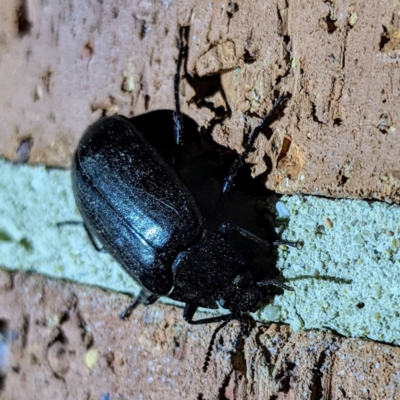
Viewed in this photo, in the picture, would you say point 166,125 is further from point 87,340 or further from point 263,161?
point 87,340

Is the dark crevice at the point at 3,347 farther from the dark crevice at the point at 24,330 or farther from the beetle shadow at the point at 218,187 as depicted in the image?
the beetle shadow at the point at 218,187

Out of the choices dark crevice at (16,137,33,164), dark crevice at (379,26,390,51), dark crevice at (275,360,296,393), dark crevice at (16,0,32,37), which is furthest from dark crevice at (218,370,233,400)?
dark crevice at (16,0,32,37)

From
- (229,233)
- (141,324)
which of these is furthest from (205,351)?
(229,233)

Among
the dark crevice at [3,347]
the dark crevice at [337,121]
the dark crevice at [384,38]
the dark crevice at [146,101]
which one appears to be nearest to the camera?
the dark crevice at [384,38]

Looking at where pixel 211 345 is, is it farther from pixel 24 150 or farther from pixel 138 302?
pixel 24 150

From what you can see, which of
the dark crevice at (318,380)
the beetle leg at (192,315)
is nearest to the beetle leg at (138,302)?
the beetle leg at (192,315)

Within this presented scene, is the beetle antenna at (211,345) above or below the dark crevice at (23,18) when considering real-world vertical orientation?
below

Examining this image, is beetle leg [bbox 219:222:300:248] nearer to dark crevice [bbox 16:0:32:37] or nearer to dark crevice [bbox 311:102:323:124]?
dark crevice [bbox 311:102:323:124]
